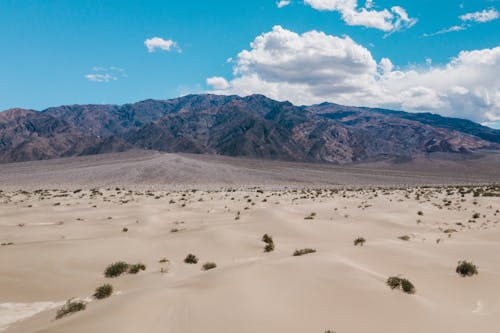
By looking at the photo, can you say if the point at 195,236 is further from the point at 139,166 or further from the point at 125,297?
the point at 139,166

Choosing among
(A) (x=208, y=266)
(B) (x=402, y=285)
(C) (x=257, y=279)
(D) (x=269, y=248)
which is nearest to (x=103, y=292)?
(A) (x=208, y=266)

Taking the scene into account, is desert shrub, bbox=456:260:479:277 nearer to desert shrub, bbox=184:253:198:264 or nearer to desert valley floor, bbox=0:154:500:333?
desert valley floor, bbox=0:154:500:333

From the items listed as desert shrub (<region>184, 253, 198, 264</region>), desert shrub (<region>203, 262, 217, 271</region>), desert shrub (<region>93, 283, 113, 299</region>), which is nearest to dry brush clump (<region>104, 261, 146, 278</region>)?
desert shrub (<region>184, 253, 198, 264</region>)

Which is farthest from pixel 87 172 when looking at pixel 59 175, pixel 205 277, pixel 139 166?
pixel 205 277

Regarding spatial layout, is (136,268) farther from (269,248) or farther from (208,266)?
(269,248)

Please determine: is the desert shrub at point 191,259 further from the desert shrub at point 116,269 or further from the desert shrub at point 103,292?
the desert shrub at point 103,292

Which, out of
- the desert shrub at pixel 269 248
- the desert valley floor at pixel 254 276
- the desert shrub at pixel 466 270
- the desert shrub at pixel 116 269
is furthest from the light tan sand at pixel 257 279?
the desert shrub at pixel 269 248
